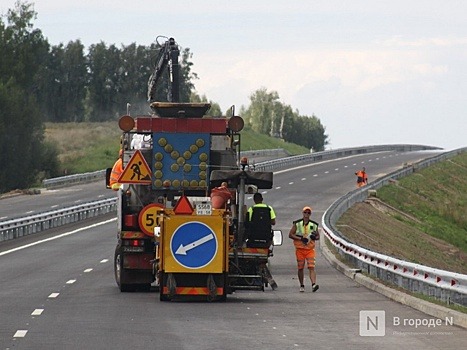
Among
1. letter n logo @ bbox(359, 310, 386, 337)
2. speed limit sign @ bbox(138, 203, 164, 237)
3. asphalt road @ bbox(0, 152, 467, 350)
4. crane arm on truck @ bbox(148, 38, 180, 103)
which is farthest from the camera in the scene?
crane arm on truck @ bbox(148, 38, 180, 103)

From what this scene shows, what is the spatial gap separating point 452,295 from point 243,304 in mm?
3507

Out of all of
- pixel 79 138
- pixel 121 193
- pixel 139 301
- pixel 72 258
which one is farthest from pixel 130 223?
pixel 79 138

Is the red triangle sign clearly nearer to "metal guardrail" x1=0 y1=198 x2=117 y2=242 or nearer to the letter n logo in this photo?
the letter n logo

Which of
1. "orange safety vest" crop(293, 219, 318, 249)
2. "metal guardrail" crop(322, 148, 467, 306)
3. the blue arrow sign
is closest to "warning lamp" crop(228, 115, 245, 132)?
"orange safety vest" crop(293, 219, 318, 249)

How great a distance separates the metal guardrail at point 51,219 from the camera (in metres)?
45.5

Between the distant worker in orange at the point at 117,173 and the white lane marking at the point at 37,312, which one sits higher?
the distant worker in orange at the point at 117,173

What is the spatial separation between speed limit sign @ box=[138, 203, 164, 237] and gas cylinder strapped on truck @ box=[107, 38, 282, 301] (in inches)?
0.7

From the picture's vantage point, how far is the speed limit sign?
23688 mm

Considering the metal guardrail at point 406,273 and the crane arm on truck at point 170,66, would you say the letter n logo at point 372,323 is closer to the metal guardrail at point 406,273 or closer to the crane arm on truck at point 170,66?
the metal guardrail at point 406,273

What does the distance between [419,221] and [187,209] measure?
44387 millimetres

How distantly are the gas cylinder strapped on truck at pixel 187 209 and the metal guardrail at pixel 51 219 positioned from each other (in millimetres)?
20372

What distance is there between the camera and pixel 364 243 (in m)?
45.8

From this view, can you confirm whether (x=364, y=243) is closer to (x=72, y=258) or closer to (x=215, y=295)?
(x=72, y=258)

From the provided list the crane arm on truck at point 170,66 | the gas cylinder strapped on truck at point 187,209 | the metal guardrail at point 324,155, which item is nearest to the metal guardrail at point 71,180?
the metal guardrail at point 324,155
